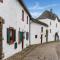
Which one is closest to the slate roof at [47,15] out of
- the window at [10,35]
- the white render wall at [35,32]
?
Result: the white render wall at [35,32]

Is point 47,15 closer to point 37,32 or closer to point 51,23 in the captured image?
point 51,23

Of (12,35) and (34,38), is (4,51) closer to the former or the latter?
(12,35)

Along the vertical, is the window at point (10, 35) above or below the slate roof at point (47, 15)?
below

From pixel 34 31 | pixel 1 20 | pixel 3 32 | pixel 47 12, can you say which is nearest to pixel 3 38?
pixel 3 32

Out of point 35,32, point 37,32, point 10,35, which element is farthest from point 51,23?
point 10,35

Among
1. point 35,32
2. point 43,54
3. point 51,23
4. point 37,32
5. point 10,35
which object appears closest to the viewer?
point 10,35

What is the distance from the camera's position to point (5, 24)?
46.6 ft

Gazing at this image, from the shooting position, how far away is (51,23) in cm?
5309

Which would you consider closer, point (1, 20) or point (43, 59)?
point (1, 20)

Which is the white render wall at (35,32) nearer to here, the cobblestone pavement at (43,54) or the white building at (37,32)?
the white building at (37,32)

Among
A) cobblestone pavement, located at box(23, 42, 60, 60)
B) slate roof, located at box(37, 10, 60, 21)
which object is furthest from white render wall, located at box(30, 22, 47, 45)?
slate roof, located at box(37, 10, 60, 21)

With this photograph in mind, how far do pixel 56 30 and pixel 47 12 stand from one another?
248 inches

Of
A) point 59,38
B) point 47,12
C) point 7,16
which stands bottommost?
point 59,38

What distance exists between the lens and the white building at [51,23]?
51.4 m
